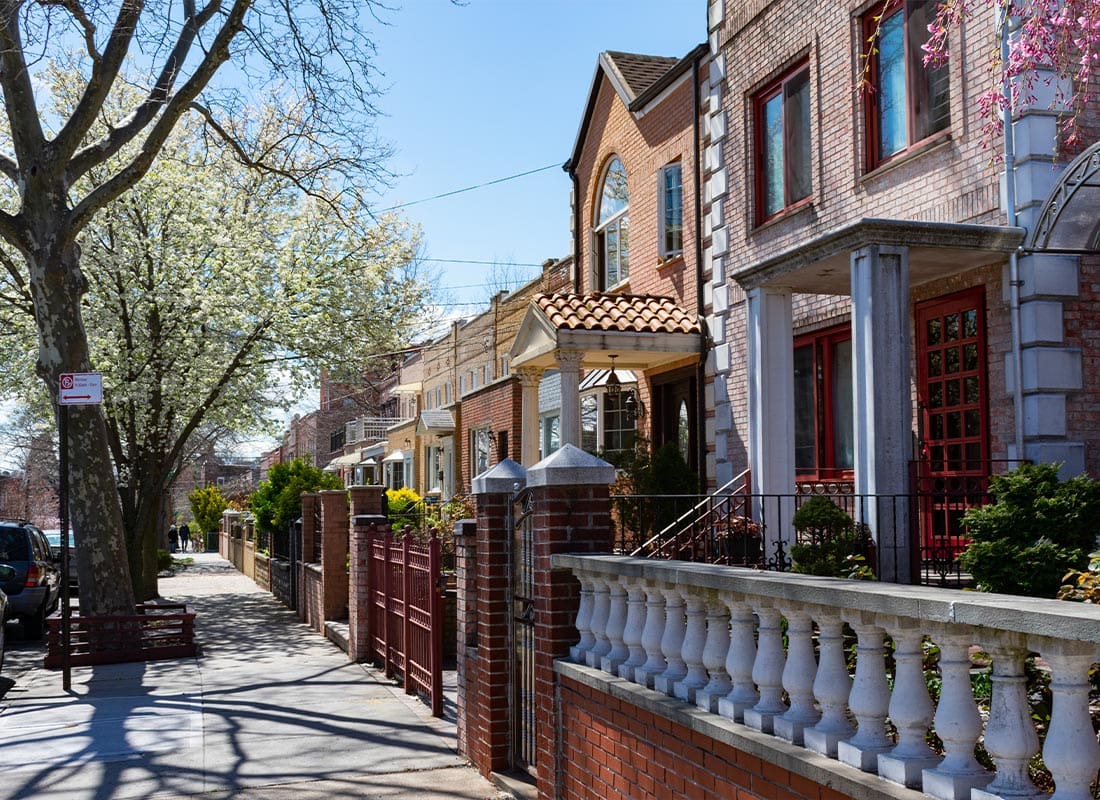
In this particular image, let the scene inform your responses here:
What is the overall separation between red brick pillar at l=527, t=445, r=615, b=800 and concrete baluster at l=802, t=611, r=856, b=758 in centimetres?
256

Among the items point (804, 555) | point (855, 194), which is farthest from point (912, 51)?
point (804, 555)

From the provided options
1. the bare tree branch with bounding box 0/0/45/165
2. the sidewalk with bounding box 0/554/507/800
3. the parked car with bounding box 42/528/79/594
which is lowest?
the sidewalk with bounding box 0/554/507/800

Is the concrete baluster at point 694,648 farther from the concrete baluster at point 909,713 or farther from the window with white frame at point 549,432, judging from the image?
the window with white frame at point 549,432

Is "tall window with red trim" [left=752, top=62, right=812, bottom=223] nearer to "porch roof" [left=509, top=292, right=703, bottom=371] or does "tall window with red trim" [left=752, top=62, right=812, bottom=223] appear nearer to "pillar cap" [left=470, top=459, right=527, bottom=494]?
"porch roof" [left=509, top=292, right=703, bottom=371]

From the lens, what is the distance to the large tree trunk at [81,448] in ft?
47.2

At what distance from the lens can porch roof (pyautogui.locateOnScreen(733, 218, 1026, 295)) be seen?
371 inches

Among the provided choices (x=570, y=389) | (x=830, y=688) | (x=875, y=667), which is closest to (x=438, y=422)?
(x=570, y=389)

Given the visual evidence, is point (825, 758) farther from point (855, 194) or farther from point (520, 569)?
point (855, 194)

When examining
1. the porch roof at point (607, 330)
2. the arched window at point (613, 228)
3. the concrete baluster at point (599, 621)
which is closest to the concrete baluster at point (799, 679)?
the concrete baluster at point (599, 621)

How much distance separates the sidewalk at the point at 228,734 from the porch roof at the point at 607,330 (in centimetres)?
483

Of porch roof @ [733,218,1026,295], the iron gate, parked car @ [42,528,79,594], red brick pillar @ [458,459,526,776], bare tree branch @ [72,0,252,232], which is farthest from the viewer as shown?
parked car @ [42,528,79,594]

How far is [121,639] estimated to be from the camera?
13531mm

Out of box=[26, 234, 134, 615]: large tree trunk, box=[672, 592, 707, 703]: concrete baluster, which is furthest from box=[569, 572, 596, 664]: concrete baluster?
box=[26, 234, 134, 615]: large tree trunk

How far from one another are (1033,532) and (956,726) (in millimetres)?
5598
